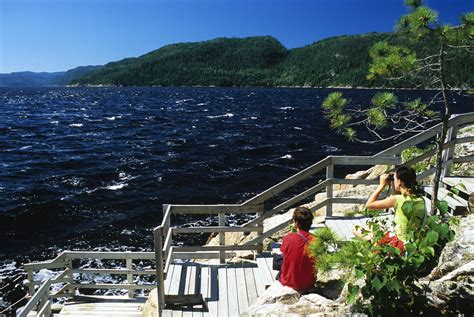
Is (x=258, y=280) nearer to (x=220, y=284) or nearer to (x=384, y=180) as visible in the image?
(x=220, y=284)

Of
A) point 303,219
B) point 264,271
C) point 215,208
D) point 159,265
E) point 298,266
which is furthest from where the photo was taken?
point 215,208

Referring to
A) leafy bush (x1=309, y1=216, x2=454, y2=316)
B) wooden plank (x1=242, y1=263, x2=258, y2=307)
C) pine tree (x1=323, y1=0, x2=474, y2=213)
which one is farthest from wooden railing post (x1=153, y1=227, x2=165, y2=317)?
pine tree (x1=323, y1=0, x2=474, y2=213)

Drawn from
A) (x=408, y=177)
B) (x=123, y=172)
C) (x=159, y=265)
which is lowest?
(x=123, y=172)

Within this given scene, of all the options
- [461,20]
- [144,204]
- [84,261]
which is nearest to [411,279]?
[461,20]

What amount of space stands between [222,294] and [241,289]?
1.29 ft

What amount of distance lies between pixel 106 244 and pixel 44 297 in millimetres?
8904

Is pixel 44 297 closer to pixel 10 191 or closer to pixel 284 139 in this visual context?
pixel 10 191

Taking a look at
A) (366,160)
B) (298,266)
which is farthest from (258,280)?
(366,160)

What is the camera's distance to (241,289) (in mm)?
7086

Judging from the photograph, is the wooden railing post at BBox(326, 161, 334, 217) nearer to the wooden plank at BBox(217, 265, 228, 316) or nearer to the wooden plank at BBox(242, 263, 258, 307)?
the wooden plank at BBox(242, 263, 258, 307)

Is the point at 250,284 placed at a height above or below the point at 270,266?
below

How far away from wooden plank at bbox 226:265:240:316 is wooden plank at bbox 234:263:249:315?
0.17 ft

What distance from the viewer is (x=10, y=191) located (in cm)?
2328

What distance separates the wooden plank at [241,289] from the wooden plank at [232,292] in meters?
0.05
